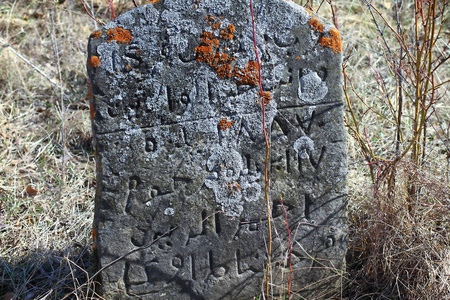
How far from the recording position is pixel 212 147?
7.24 ft

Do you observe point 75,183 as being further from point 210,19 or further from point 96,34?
point 210,19

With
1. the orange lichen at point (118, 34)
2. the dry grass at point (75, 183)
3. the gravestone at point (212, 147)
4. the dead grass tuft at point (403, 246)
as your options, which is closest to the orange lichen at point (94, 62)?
the gravestone at point (212, 147)

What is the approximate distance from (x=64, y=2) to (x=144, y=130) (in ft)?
13.6

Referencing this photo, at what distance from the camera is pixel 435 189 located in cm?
253

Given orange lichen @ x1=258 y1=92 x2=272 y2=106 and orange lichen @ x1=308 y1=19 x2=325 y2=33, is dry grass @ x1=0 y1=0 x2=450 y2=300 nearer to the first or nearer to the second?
orange lichen @ x1=308 y1=19 x2=325 y2=33

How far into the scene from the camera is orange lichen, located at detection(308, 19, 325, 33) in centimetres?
214

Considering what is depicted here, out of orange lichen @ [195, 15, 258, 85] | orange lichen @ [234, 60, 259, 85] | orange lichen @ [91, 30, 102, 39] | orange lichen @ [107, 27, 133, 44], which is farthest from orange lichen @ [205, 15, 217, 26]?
orange lichen @ [91, 30, 102, 39]

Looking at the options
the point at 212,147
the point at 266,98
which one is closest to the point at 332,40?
the point at 266,98

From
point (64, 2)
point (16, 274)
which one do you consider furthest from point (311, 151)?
point (64, 2)

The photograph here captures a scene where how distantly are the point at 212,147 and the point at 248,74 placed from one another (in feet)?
1.31

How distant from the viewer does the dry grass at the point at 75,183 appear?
2424mm

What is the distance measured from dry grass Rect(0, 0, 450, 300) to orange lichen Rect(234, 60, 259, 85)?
36.8 inches

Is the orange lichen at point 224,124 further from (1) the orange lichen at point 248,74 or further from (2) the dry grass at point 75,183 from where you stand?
(2) the dry grass at point 75,183

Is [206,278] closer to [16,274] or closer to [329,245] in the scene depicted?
[329,245]
